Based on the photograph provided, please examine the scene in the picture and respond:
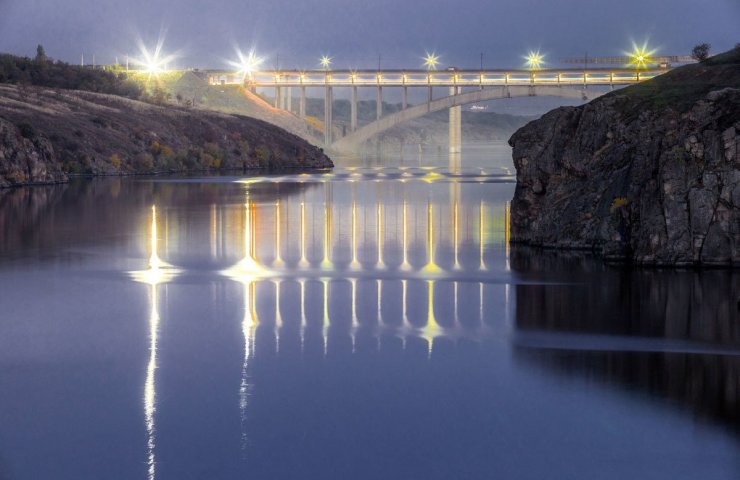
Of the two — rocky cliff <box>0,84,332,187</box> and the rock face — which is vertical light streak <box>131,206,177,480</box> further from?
rocky cliff <box>0,84,332,187</box>

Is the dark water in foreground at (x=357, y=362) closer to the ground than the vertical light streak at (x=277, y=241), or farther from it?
closer to the ground

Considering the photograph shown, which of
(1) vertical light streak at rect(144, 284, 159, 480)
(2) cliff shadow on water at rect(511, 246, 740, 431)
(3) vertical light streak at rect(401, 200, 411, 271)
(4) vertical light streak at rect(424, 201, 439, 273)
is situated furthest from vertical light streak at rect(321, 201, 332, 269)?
(1) vertical light streak at rect(144, 284, 159, 480)

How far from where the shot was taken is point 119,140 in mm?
95188

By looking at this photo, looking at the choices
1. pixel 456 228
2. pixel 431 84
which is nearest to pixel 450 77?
pixel 431 84

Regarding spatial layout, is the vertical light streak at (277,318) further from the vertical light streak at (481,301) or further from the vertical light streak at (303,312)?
the vertical light streak at (481,301)

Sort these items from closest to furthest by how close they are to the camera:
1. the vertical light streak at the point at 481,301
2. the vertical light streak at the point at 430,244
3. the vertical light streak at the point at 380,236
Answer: the vertical light streak at the point at 481,301, the vertical light streak at the point at 430,244, the vertical light streak at the point at 380,236

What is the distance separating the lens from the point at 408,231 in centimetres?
4000

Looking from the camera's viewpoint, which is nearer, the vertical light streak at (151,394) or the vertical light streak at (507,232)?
the vertical light streak at (151,394)

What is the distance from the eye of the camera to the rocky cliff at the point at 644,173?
28469 millimetres

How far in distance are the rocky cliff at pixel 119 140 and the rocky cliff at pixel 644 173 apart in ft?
136

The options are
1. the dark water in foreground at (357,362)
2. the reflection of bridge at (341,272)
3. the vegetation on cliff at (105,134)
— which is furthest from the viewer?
the vegetation on cliff at (105,134)

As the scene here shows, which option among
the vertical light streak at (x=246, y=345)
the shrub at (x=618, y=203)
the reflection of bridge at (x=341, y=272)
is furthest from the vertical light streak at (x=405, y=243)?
the shrub at (x=618, y=203)

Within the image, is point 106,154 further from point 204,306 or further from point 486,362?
point 486,362

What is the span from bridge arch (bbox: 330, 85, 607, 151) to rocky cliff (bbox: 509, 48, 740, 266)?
11065 cm
